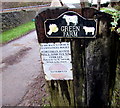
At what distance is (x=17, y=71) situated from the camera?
4402mm

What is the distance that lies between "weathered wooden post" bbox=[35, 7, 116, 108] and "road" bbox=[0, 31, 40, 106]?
5.43ft

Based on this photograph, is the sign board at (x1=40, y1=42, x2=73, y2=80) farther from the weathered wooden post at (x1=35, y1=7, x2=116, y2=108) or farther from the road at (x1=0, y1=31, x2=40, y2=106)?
the road at (x1=0, y1=31, x2=40, y2=106)

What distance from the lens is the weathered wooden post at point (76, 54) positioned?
132 centimetres

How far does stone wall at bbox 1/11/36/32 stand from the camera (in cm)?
1101

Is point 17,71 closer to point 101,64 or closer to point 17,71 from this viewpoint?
point 17,71

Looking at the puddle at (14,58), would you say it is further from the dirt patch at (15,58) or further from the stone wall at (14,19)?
the stone wall at (14,19)

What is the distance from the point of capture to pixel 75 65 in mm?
1575

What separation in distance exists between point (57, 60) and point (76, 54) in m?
0.24

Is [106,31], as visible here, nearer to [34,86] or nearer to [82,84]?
[82,84]

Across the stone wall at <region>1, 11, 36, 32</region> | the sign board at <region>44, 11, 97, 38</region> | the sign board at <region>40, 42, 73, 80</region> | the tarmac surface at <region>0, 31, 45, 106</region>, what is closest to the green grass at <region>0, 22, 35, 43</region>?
the stone wall at <region>1, 11, 36, 32</region>

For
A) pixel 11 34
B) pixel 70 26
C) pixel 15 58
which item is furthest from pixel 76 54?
pixel 11 34

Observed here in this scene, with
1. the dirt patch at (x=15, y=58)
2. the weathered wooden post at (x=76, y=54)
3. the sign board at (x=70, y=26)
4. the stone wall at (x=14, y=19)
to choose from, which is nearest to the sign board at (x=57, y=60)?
the weathered wooden post at (x=76, y=54)

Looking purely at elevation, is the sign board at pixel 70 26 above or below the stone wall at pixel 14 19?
below

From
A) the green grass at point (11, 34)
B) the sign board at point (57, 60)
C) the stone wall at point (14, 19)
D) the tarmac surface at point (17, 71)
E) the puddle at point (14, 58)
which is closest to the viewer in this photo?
the sign board at point (57, 60)
